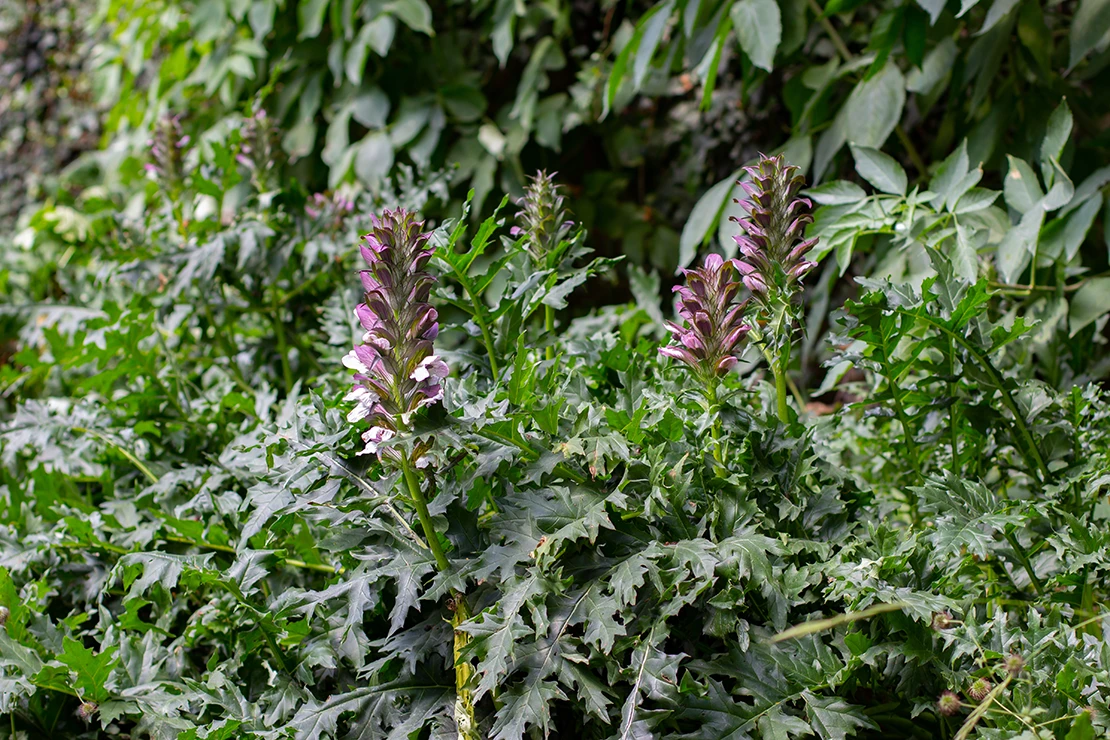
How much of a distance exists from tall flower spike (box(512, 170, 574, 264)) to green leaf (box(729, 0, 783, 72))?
674 millimetres

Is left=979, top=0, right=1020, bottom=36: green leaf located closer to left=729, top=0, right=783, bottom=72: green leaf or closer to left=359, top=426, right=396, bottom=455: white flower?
left=729, top=0, right=783, bottom=72: green leaf

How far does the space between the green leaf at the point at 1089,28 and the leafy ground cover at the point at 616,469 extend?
1cm

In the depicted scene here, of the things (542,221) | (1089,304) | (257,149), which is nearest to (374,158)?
(257,149)

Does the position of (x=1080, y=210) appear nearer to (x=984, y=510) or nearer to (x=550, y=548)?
(x=984, y=510)

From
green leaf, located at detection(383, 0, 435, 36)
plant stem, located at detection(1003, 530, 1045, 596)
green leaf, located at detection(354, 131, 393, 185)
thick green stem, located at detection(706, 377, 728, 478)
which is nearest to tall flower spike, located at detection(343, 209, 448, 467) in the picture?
thick green stem, located at detection(706, 377, 728, 478)

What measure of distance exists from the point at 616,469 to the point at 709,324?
0.22m

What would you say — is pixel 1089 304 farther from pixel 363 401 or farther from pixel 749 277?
pixel 363 401

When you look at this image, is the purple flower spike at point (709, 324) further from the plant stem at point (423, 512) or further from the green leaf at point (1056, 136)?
the green leaf at point (1056, 136)

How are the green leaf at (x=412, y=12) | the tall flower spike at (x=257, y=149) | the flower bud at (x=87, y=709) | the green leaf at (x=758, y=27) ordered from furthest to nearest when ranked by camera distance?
the green leaf at (x=412, y=12) < the tall flower spike at (x=257, y=149) < the green leaf at (x=758, y=27) < the flower bud at (x=87, y=709)

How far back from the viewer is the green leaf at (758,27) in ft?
5.89

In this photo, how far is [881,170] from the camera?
5.06 ft

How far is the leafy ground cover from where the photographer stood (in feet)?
3.30

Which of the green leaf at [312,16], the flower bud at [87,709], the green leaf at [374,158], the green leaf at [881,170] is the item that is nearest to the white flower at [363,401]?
the flower bud at [87,709]

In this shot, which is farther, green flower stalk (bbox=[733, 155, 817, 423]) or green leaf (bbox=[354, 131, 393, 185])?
green leaf (bbox=[354, 131, 393, 185])
